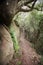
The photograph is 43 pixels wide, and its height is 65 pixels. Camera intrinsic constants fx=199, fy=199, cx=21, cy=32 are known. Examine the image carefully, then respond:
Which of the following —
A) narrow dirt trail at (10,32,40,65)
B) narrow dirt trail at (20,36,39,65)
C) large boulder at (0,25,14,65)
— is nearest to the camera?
large boulder at (0,25,14,65)

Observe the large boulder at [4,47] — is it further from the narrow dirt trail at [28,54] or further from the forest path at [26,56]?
the narrow dirt trail at [28,54]

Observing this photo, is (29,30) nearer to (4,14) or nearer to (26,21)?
(26,21)

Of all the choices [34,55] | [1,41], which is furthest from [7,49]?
[34,55]

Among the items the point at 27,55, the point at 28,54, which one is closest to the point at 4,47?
the point at 27,55

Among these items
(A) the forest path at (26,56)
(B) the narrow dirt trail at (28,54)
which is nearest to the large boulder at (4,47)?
(A) the forest path at (26,56)

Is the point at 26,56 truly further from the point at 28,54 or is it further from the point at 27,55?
the point at 28,54

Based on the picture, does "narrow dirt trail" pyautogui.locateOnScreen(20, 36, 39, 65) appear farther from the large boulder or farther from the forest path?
the large boulder

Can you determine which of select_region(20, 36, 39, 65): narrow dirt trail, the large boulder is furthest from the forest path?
the large boulder

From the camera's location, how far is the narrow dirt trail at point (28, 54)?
10883mm

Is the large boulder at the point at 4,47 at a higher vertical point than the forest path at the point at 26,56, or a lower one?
higher

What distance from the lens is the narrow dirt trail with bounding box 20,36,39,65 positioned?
1088 cm

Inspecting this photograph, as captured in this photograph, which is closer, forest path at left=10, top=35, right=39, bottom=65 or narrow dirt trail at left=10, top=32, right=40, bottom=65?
forest path at left=10, top=35, right=39, bottom=65

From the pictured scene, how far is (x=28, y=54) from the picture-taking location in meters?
11.5

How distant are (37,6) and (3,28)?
4296mm
